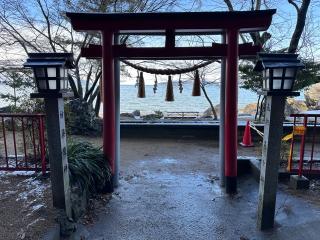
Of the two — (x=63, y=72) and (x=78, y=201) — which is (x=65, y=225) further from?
(x=63, y=72)

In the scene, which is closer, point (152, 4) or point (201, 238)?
point (201, 238)

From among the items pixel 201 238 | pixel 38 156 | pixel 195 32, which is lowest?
pixel 201 238

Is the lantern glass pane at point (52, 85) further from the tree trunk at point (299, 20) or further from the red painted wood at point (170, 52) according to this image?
the tree trunk at point (299, 20)

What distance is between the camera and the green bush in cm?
458

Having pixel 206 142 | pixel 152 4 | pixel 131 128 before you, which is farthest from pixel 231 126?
pixel 152 4

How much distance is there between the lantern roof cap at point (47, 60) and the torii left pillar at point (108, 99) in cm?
132

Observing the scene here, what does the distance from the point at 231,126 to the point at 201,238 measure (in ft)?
7.13

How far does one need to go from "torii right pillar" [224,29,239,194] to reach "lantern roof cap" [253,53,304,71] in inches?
53.5

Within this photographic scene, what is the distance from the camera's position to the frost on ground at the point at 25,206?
3322 millimetres

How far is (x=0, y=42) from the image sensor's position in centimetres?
1134

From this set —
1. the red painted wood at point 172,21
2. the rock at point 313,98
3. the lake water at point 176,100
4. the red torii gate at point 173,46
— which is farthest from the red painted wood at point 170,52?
the rock at point 313,98

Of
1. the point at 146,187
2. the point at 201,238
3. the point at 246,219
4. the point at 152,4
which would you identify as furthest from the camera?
the point at 152,4

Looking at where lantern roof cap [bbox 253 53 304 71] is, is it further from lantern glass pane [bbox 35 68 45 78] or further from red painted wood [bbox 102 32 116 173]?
lantern glass pane [bbox 35 68 45 78]

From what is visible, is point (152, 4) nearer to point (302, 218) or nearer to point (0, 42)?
point (0, 42)
